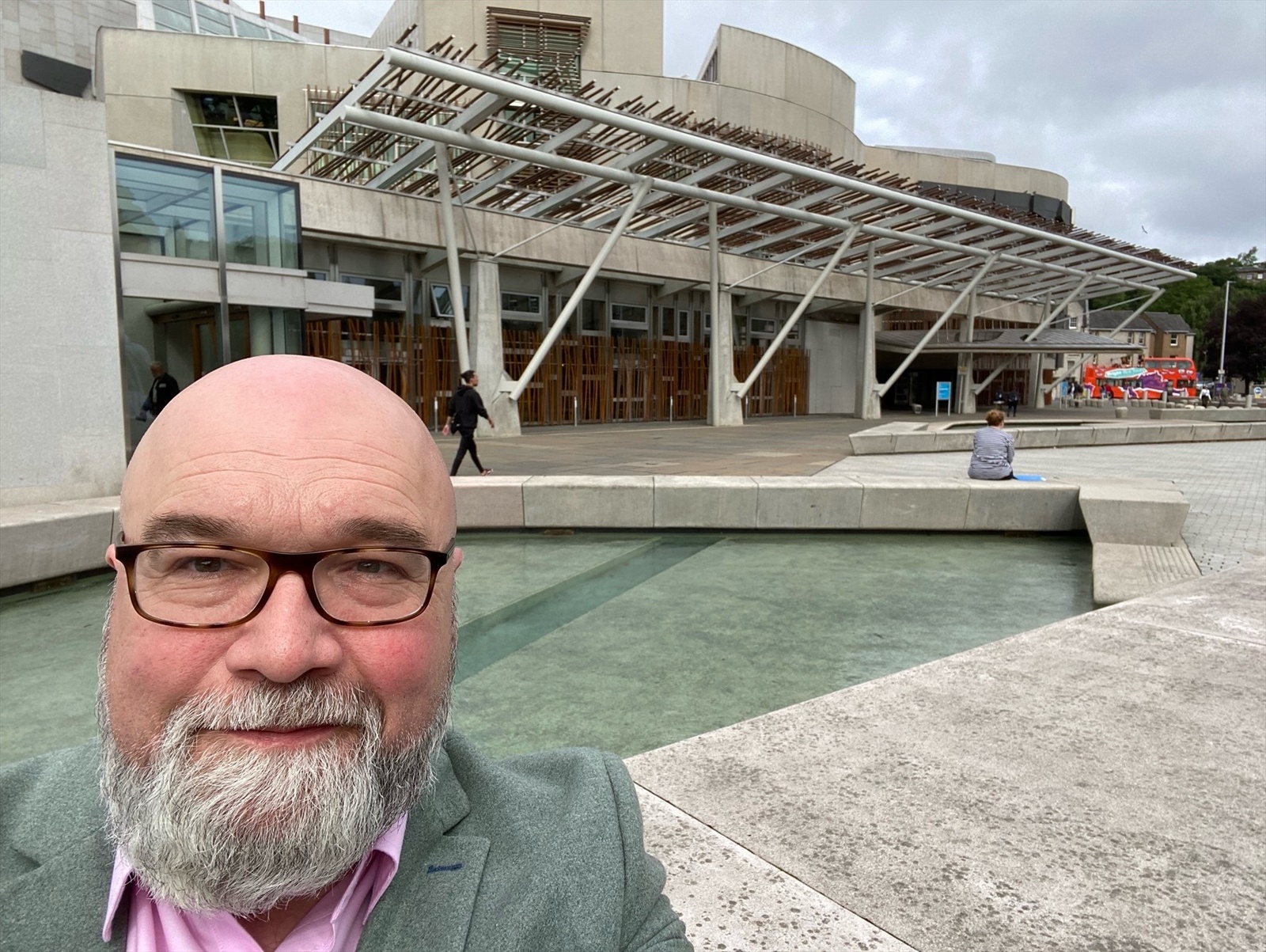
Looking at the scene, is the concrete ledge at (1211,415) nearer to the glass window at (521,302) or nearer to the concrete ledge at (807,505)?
the glass window at (521,302)

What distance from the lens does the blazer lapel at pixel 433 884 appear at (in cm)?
98

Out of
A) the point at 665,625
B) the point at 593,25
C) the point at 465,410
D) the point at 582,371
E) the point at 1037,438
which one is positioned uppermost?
the point at 593,25

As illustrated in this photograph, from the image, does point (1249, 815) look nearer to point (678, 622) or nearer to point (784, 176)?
point (678, 622)

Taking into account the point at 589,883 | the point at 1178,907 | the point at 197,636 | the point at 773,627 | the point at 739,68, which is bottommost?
the point at 773,627

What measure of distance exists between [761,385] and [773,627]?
90.3ft

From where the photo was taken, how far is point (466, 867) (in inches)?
41.4

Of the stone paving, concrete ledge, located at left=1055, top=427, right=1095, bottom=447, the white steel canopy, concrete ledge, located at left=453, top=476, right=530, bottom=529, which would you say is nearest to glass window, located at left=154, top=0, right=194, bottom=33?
the white steel canopy

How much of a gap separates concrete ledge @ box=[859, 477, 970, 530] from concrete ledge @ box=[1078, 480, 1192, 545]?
108 centimetres

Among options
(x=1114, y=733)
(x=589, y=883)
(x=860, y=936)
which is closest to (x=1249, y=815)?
(x=1114, y=733)

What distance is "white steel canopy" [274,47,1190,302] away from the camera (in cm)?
1530

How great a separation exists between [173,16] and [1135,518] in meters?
36.8

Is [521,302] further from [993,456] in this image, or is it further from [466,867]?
[466,867]

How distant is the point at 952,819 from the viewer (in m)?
2.08

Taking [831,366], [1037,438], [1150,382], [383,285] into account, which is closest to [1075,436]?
[1037,438]
